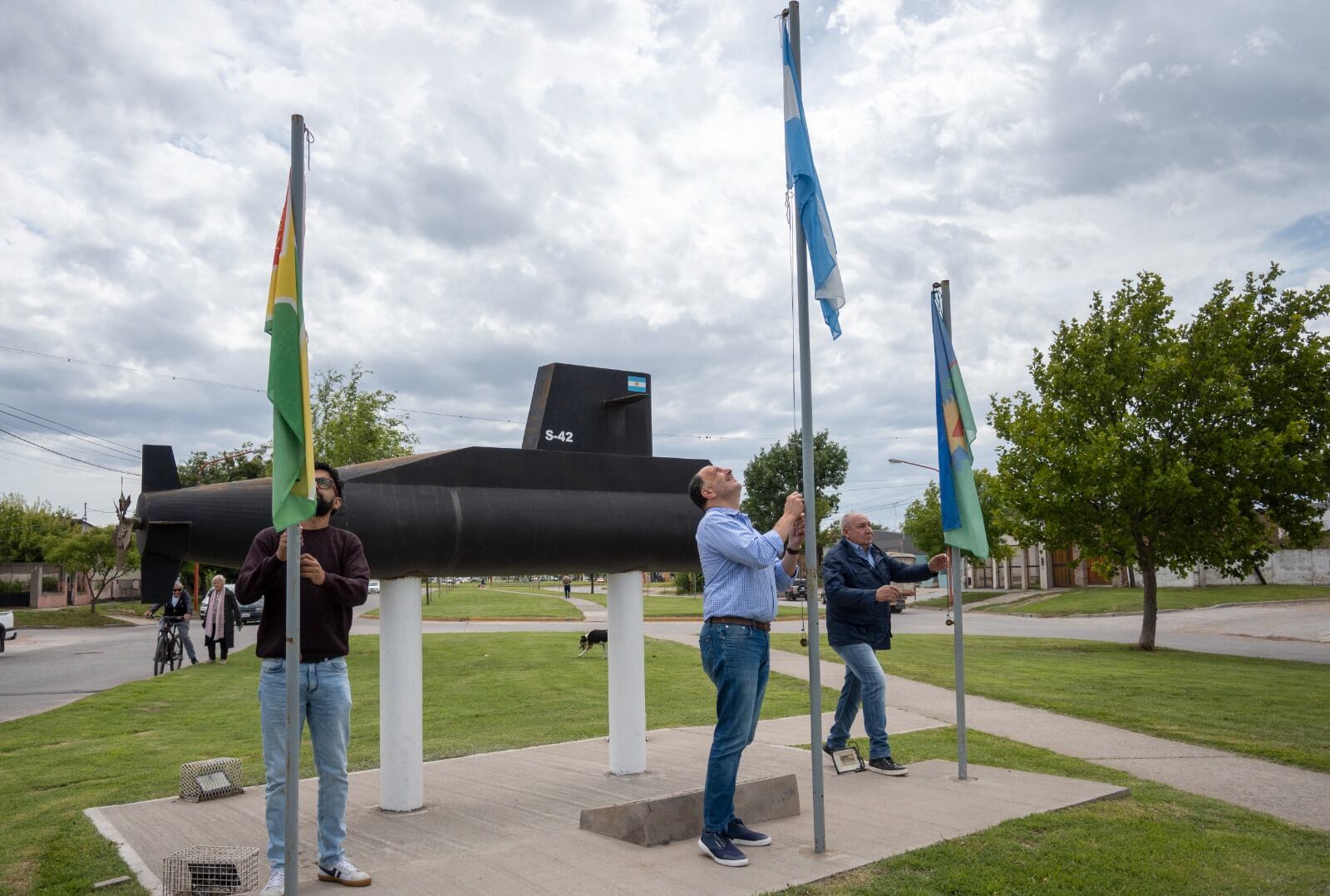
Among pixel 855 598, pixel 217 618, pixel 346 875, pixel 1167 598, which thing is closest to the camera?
pixel 346 875

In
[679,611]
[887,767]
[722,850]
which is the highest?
[722,850]

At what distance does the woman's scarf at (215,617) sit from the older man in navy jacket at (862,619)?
16.8 metres

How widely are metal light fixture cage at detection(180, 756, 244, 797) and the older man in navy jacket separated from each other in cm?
443

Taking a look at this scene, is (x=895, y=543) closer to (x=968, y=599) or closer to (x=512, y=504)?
(x=968, y=599)

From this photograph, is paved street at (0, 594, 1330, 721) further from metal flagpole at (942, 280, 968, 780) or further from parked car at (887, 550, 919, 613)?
metal flagpole at (942, 280, 968, 780)

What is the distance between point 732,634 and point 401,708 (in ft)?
8.37

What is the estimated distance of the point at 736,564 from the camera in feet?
17.7

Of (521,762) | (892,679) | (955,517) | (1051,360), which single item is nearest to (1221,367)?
(1051,360)

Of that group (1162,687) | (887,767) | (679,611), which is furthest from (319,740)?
(679,611)

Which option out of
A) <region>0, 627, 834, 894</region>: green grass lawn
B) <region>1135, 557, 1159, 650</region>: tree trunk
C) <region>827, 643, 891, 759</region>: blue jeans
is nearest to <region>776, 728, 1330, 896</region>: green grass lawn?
<region>827, 643, 891, 759</region>: blue jeans

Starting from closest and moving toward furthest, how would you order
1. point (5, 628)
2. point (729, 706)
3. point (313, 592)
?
point (313, 592) → point (729, 706) → point (5, 628)

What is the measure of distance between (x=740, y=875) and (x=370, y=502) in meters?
3.21

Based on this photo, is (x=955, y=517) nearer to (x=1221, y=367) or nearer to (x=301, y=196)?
(x=301, y=196)

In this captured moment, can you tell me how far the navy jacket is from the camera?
24.3ft
